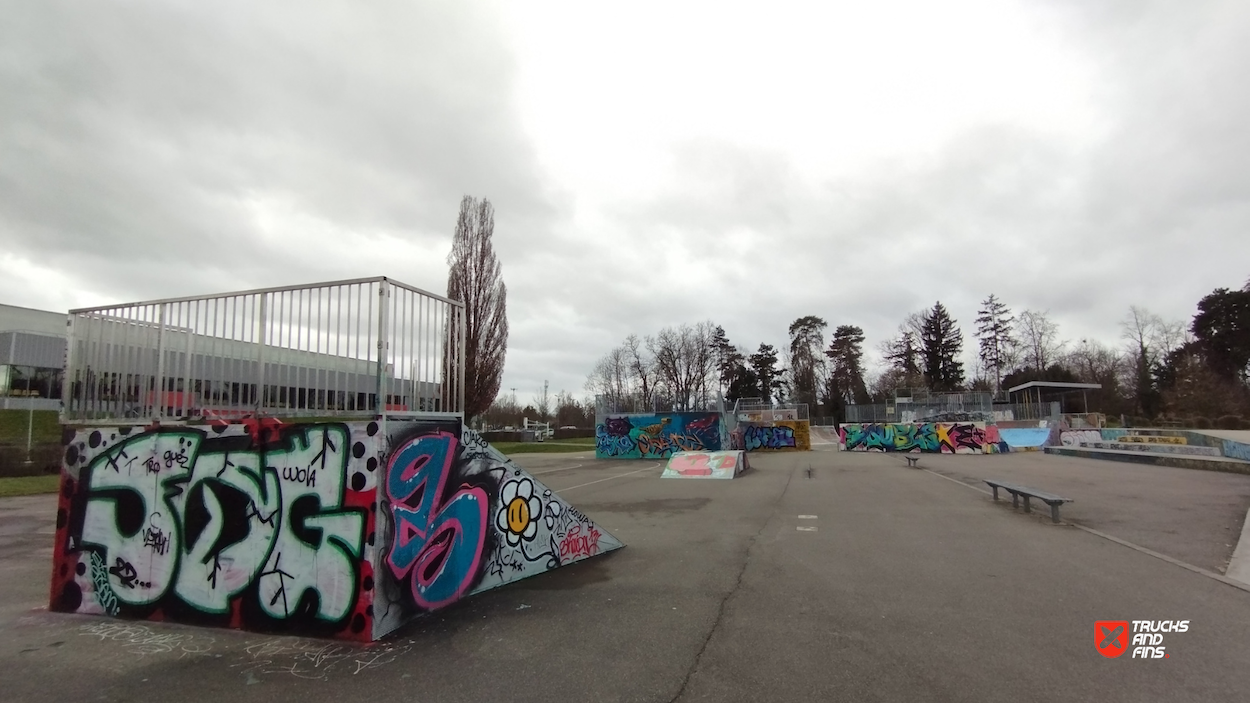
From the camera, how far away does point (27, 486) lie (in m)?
16.9

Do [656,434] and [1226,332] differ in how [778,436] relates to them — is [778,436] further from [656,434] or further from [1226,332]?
[1226,332]

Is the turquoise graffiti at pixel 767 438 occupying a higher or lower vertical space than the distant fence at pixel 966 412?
lower

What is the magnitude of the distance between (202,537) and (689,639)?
4734 mm

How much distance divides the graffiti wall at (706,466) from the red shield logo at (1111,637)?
48.8ft

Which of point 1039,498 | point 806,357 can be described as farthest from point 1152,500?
point 806,357

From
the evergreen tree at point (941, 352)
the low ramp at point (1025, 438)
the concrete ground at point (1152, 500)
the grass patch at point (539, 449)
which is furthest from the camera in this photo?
the evergreen tree at point (941, 352)

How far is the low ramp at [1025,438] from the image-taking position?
119ft

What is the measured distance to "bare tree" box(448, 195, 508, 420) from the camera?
1454 inches

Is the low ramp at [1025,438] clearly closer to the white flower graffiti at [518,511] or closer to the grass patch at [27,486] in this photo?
the white flower graffiti at [518,511]

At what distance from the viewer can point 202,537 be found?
5852 millimetres

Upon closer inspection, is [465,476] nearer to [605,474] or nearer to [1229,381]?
[605,474]

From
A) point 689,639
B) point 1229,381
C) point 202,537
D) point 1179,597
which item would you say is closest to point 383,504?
point 202,537

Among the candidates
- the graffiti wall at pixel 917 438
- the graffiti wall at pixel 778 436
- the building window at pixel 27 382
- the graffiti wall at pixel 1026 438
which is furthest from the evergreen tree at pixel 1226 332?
the building window at pixel 27 382

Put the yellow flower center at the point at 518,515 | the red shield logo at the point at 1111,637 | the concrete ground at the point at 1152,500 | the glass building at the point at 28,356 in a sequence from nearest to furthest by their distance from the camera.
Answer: the red shield logo at the point at 1111,637 < the yellow flower center at the point at 518,515 < the concrete ground at the point at 1152,500 < the glass building at the point at 28,356
